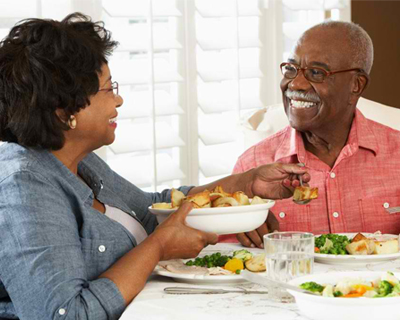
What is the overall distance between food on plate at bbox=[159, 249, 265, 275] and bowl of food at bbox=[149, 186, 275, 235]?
70 mm

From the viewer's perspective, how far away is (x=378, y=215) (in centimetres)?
256

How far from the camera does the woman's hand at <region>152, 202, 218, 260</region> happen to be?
1.86 m

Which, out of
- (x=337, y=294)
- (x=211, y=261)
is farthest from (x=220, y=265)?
(x=337, y=294)

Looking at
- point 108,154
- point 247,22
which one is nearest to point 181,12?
point 247,22

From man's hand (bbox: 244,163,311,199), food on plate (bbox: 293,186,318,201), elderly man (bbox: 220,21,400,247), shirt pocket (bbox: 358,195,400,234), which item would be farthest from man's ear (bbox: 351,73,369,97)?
food on plate (bbox: 293,186,318,201)

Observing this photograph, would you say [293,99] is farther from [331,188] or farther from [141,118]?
[141,118]

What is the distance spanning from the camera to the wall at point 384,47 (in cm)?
435

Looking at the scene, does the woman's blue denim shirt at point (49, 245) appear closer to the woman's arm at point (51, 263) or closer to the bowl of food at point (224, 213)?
the woman's arm at point (51, 263)

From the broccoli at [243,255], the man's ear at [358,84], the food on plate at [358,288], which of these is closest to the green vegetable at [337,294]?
the food on plate at [358,288]

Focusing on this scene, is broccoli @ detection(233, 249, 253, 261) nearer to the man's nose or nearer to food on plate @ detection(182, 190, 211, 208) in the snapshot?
food on plate @ detection(182, 190, 211, 208)

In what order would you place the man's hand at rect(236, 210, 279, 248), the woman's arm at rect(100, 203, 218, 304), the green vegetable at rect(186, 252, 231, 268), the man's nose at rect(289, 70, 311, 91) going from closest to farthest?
the woman's arm at rect(100, 203, 218, 304) < the green vegetable at rect(186, 252, 231, 268) < the man's hand at rect(236, 210, 279, 248) < the man's nose at rect(289, 70, 311, 91)

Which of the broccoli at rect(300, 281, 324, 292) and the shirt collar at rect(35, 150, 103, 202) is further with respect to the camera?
the shirt collar at rect(35, 150, 103, 202)

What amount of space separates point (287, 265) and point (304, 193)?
0.49 m

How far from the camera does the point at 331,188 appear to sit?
8.45ft
